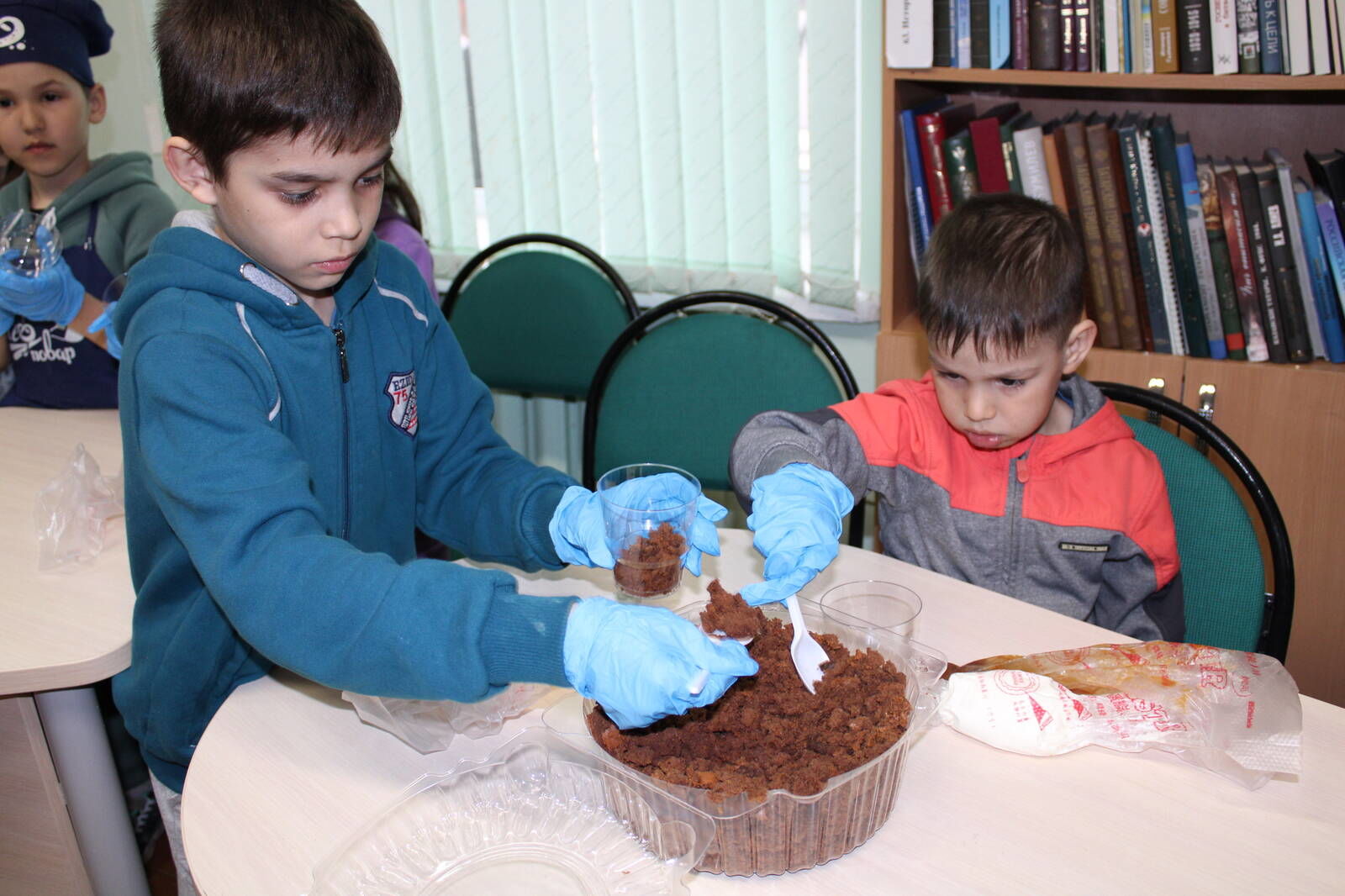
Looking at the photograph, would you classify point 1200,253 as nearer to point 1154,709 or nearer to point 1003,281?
point 1003,281

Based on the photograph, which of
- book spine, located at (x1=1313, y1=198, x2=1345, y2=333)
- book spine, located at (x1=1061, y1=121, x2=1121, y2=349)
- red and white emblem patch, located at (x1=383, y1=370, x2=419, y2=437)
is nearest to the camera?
red and white emblem patch, located at (x1=383, y1=370, x2=419, y2=437)

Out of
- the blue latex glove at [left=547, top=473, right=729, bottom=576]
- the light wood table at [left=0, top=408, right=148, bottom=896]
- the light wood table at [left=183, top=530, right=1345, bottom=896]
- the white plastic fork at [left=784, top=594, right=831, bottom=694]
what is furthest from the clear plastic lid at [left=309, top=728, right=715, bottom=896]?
the light wood table at [left=0, top=408, right=148, bottom=896]

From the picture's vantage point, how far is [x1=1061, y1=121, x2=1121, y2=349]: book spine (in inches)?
75.9

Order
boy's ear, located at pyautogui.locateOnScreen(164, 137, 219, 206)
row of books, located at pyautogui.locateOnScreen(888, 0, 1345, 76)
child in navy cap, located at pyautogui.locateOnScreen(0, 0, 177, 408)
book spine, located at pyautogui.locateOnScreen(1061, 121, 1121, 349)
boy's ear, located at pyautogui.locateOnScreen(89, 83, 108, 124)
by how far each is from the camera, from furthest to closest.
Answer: boy's ear, located at pyautogui.locateOnScreen(89, 83, 108, 124) → child in navy cap, located at pyautogui.locateOnScreen(0, 0, 177, 408) → book spine, located at pyautogui.locateOnScreen(1061, 121, 1121, 349) → row of books, located at pyautogui.locateOnScreen(888, 0, 1345, 76) → boy's ear, located at pyautogui.locateOnScreen(164, 137, 219, 206)

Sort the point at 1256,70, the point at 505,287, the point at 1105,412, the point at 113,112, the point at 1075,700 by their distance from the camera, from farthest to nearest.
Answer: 1. the point at 113,112
2. the point at 505,287
3. the point at 1256,70
4. the point at 1105,412
5. the point at 1075,700

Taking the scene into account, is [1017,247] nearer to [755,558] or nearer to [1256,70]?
[755,558]

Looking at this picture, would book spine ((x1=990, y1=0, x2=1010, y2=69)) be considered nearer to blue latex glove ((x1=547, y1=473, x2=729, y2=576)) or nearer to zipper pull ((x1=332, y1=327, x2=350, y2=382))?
blue latex glove ((x1=547, y1=473, x2=729, y2=576))

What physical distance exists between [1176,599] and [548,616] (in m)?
0.96

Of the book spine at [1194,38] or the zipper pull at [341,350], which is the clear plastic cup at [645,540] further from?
the book spine at [1194,38]

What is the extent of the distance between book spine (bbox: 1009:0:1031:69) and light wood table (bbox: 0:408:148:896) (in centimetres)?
170

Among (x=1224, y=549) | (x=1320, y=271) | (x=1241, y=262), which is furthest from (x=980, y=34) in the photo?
(x=1224, y=549)

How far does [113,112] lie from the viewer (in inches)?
130

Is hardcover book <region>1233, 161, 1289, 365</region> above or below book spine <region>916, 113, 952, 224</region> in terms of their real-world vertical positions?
below

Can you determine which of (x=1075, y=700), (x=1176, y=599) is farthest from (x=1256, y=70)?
(x=1075, y=700)
